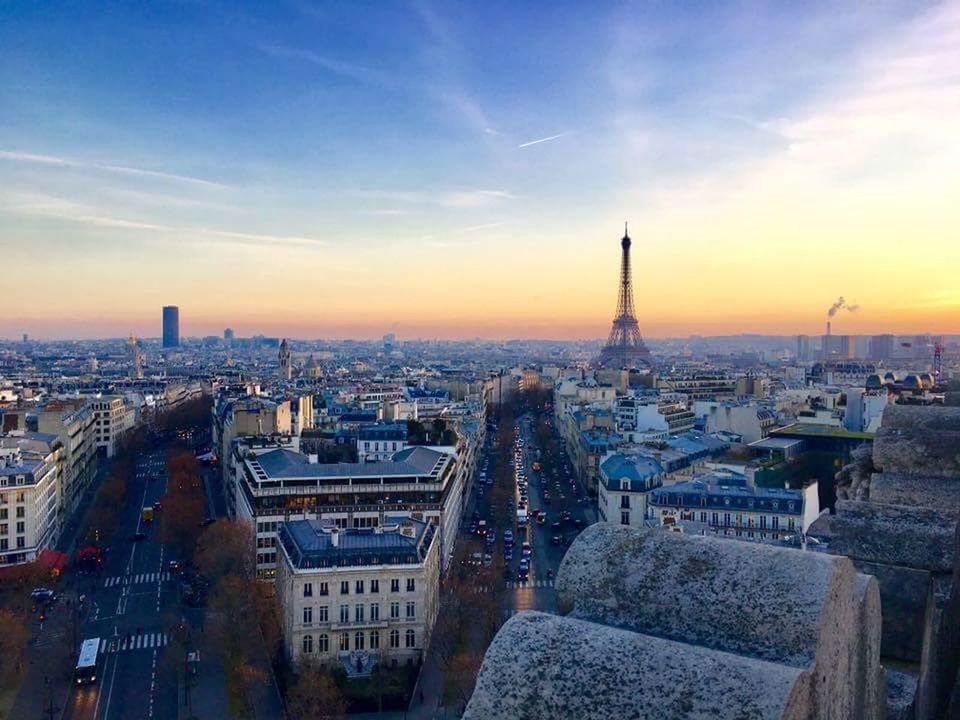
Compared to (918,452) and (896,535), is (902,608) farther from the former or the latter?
(918,452)

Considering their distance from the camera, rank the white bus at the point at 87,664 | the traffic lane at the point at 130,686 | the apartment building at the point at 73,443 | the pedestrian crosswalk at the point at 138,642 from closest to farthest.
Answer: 1. the traffic lane at the point at 130,686
2. the white bus at the point at 87,664
3. the pedestrian crosswalk at the point at 138,642
4. the apartment building at the point at 73,443

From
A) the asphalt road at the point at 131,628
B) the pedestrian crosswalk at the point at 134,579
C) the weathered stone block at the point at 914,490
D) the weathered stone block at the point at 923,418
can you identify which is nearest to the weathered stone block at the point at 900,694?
the weathered stone block at the point at 914,490

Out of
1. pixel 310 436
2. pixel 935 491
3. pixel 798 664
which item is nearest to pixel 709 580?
pixel 798 664

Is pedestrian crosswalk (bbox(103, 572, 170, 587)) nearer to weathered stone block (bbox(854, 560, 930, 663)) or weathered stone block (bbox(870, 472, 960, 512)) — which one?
weathered stone block (bbox(870, 472, 960, 512))

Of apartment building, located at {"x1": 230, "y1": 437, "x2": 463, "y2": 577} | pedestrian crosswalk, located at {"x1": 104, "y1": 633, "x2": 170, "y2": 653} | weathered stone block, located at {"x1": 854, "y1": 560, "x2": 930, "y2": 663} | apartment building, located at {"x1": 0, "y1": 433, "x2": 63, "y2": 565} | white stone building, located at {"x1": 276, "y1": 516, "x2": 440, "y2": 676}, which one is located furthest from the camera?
apartment building, located at {"x1": 0, "y1": 433, "x2": 63, "y2": 565}

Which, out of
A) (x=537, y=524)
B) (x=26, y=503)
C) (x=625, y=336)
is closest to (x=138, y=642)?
(x=26, y=503)

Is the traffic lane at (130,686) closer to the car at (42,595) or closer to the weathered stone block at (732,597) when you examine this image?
the car at (42,595)

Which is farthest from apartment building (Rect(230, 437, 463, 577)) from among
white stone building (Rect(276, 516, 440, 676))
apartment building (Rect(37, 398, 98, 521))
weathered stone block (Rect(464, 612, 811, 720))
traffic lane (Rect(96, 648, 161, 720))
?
weathered stone block (Rect(464, 612, 811, 720))
